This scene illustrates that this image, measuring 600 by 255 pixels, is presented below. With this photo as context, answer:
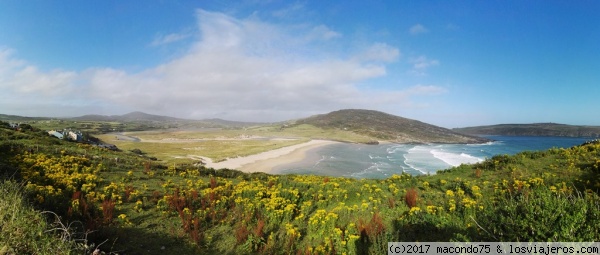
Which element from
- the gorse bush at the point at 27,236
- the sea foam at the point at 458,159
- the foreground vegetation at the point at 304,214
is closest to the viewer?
the gorse bush at the point at 27,236

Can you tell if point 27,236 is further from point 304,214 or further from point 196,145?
point 196,145

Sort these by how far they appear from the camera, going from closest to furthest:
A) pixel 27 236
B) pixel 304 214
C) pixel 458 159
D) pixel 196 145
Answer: pixel 27 236 → pixel 304 214 → pixel 458 159 → pixel 196 145

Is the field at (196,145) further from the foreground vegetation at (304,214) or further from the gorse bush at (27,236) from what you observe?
the gorse bush at (27,236)

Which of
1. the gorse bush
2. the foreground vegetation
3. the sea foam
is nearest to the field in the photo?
the foreground vegetation

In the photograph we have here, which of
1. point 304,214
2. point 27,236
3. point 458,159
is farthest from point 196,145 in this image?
point 27,236

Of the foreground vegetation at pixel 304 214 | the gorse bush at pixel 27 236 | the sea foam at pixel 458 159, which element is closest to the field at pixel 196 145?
the foreground vegetation at pixel 304 214

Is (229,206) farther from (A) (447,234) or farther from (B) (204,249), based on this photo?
(A) (447,234)

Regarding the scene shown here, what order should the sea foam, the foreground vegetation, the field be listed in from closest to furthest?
1. the foreground vegetation
2. the sea foam
3. the field

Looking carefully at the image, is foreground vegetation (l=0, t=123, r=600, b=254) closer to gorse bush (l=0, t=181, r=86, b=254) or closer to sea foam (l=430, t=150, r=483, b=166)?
gorse bush (l=0, t=181, r=86, b=254)

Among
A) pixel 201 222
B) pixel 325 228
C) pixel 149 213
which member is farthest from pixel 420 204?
pixel 149 213
